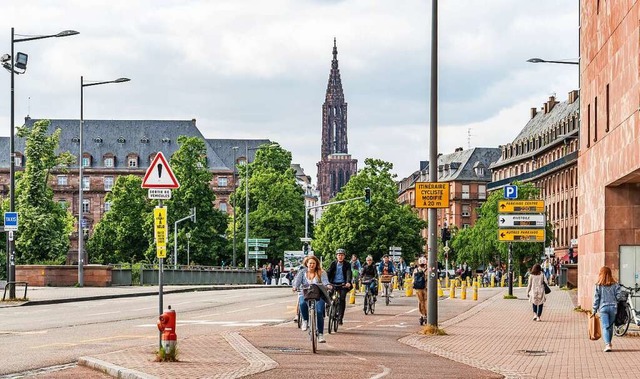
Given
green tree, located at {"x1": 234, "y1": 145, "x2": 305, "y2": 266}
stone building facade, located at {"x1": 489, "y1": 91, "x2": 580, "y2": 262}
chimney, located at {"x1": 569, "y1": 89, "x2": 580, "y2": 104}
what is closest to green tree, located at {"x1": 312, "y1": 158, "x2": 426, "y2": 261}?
green tree, located at {"x1": 234, "y1": 145, "x2": 305, "y2": 266}

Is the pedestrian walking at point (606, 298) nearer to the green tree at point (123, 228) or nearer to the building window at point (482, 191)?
the green tree at point (123, 228)

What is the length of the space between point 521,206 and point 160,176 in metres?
31.4

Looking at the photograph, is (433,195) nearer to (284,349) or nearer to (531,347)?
(531,347)

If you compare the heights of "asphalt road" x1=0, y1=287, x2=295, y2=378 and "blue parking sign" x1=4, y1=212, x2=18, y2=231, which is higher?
"blue parking sign" x1=4, y1=212, x2=18, y2=231

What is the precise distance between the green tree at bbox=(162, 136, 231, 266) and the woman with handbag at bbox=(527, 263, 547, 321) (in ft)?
258

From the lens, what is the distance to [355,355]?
1927cm

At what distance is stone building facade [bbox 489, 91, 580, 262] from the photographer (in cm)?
12094

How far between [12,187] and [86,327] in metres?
13.1

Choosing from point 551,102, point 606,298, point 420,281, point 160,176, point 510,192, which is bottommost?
point 606,298

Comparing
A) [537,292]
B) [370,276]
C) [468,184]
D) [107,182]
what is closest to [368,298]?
[370,276]

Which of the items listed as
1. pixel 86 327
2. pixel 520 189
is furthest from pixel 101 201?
pixel 86 327

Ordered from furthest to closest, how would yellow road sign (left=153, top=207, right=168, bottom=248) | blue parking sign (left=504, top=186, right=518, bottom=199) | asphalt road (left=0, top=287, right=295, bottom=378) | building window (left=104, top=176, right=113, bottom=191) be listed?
building window (left=104, top=176, right=113, bottom=191) → blue parking sign (left=504, top=186, right=518, bottom=199) → asphalt road (left=0, top=287, right=295, bottom=378) → yellow road sign (left=153, top=207, right=168, bottom=248)

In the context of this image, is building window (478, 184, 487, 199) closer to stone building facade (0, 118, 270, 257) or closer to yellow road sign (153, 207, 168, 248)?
stone building facade (0, 118, 270, 257)

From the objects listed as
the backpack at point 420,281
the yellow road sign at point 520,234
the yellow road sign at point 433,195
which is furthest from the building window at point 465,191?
the yellow road sign at point 433,195
